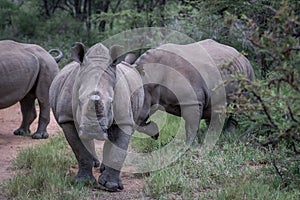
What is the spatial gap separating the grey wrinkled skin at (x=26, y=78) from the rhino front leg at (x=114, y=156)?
118 inches

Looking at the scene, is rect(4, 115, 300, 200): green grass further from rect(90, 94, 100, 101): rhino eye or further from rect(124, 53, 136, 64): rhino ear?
rect(124, 53, 136, 64): rhino ear

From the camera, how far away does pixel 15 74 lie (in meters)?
7.95

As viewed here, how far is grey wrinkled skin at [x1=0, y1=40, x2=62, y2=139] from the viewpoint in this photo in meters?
7.90

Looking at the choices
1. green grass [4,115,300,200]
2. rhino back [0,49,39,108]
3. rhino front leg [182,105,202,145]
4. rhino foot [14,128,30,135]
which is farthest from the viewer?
rhino foot [14,128,30,135]

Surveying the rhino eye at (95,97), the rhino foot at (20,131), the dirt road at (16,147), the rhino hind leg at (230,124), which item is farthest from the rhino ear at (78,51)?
the rhino foot at (20,131)

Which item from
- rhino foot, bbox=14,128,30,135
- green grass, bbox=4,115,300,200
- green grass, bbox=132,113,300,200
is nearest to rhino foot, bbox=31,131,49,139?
rhino foot, bbox=14,128,30,135

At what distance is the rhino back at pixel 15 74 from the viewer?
309 inches

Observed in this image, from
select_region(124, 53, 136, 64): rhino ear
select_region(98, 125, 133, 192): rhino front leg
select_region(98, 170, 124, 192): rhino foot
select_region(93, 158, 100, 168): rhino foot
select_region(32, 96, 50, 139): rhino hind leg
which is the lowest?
select_region(32, 96, 50, 139): rhino hind leg

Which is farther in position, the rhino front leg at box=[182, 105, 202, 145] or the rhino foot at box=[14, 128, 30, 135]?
the rhino foot at box=[14, 128, 30, 135]

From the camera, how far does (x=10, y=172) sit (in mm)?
6258

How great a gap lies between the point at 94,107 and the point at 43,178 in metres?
1.15

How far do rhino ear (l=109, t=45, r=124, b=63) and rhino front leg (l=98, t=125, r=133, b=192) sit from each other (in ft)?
2.32

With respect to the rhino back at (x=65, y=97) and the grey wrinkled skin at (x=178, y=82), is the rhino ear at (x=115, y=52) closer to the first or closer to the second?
the rhino back at (x=65, y=97)

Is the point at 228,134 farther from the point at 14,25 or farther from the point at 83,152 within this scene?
the point at 14,25
